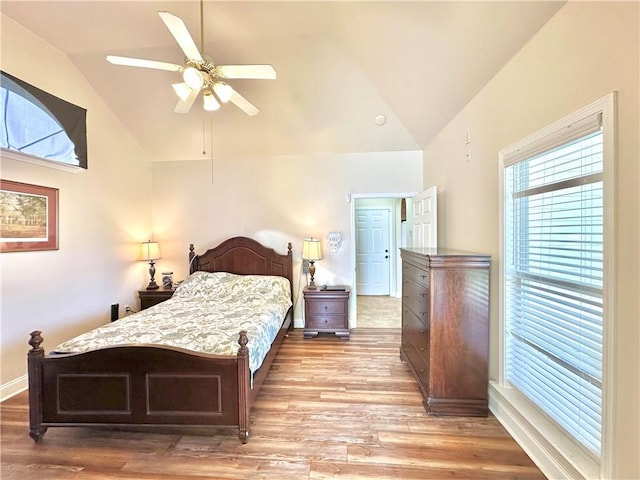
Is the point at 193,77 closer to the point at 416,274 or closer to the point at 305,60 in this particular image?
the point at 305,60

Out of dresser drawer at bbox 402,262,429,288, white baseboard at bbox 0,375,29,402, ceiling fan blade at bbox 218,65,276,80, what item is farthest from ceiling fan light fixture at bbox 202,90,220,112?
white baseboard at bbox 0,375,29,402

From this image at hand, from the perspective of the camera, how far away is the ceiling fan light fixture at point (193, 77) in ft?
6.26

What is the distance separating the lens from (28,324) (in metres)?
2.71

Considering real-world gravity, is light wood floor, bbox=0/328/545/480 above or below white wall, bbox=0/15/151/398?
below

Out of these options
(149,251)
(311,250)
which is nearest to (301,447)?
(311,250)

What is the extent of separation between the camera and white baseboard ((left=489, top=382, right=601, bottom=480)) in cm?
147

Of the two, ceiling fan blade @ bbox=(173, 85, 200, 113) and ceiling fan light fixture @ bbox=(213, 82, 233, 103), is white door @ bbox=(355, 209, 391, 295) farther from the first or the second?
ceiling fan light fixture @ bbox=(213, 82, 233, 103)

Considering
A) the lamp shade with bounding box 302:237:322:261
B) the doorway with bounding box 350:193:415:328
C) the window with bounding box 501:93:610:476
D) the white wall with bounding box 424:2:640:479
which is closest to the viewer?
the white wall with bounding box 424:2:640:479

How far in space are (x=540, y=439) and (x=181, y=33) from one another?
3.31 metres

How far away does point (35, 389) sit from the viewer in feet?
6.43

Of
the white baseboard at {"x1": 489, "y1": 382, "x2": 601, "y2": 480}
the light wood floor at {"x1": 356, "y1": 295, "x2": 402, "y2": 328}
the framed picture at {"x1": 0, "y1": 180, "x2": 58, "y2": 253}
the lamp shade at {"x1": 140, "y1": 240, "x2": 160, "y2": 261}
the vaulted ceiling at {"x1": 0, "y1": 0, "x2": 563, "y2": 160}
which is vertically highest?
the vaulted ceiling at {"x1": 0, "y1": 0, "x2": 563, "y2": 160}

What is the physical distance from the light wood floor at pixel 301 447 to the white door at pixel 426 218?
167 centimetres

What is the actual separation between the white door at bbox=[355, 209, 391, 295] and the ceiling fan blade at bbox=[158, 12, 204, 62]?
5018 millimetres

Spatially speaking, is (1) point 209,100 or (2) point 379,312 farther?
(2) point 379,312
